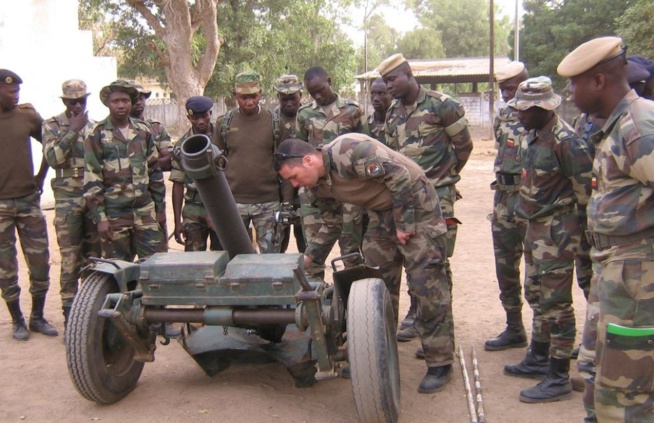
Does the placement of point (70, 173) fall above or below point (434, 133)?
below

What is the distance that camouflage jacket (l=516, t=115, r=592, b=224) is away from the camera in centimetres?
441

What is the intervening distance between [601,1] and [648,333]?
30.3 metres

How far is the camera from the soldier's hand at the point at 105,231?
567cm

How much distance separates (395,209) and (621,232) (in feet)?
5.44

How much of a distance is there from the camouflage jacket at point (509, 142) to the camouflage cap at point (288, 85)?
76.4 inches

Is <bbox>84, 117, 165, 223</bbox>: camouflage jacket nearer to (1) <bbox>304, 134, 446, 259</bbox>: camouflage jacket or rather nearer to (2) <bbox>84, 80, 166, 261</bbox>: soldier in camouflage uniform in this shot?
(2) <bbox>84, 80, 166, 261</bbox>: soldier in camouflage uniform

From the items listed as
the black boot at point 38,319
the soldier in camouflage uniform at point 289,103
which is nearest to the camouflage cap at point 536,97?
the soldier in camouflage uniform at point 289,103

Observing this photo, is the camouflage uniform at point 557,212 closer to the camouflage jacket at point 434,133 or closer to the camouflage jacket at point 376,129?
the camouflage jacket at point 434,133

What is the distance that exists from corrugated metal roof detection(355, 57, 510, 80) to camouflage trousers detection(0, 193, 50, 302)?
26.7 m

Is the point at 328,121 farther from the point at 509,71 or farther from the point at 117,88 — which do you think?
the point at 117,88

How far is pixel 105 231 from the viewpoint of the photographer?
5672 millimetres

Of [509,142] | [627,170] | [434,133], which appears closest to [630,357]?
[627,170]

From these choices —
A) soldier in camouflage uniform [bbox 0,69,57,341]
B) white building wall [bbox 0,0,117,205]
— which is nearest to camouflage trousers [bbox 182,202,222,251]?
soldier in camouflage uniform [bbox 0,69,57,341]

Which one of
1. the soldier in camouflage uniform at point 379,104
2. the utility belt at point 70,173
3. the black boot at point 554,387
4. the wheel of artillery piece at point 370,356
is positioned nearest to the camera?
the wheel of artillery piece at point 370,356
